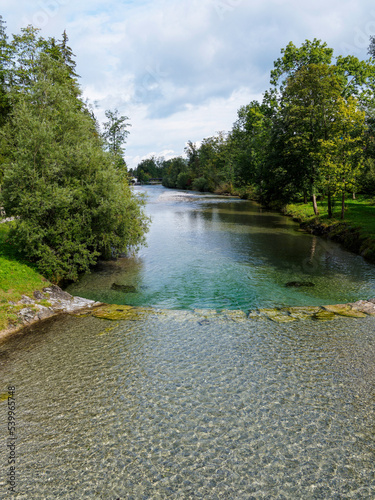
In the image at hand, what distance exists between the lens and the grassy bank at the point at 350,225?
2545 centimetres

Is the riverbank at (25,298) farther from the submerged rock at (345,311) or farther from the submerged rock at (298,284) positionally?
the submerged rock at (345,311)

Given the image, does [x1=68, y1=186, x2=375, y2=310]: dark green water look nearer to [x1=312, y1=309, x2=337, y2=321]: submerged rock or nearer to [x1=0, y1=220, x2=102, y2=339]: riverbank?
[x1=312, y1=309, x2=337, y2=321]: submerged rock

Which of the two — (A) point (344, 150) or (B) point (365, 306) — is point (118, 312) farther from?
(A) point (344, 150)

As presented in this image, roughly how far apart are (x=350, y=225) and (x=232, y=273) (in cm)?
1601

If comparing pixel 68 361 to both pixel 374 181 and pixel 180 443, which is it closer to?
pixel 180 443

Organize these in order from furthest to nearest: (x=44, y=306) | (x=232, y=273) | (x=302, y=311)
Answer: (x=232, y=273) < (x=302, y=311) < (x=44, y=306)

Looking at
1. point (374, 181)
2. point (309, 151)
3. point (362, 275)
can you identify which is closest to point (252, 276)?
point (362, 275)

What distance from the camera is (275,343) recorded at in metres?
11.7

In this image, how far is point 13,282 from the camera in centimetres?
1443

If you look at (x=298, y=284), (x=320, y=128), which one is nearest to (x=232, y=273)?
(x=298, y=284)

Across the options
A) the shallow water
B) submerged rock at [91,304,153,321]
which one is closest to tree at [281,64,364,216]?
the shallow water

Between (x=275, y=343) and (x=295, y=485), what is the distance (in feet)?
19.0

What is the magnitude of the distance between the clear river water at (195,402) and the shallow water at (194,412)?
31 mm

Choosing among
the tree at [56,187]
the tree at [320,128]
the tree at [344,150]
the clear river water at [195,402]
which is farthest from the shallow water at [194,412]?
the tree at [320,128]
